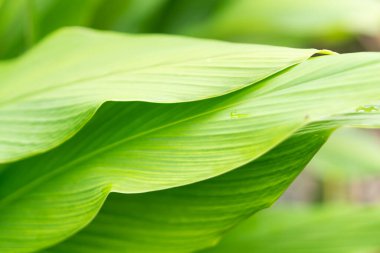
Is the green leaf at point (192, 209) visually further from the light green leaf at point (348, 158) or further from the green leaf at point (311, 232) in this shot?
the light green leaf at point (348, 158)

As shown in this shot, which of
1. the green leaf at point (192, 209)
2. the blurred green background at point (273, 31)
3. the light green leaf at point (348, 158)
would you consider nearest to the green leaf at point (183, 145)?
the green leaf at point (192, 209)

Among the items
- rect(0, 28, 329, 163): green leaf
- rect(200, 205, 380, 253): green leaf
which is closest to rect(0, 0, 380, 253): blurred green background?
rect(200, 205, 380, 253): green leaf

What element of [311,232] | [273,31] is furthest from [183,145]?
[273,31]

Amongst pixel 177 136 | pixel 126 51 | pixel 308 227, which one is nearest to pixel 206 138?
pixel 177 136

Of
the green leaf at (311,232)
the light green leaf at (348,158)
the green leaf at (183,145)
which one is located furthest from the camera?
the light green leaf at (348,158)

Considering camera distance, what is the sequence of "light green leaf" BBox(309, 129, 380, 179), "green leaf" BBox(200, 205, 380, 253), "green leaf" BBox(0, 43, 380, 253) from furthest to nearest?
"light green leaf" BBox(309, 129, 380, 179) → "green leaf" BBox(200, 205, 380, 253) → "green leaf" BBox(0, 43, 380, 253)

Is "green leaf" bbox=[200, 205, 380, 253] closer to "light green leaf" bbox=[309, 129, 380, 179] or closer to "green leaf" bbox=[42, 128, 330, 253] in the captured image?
"green leaf" bbox=[42, 128, 330, 253]

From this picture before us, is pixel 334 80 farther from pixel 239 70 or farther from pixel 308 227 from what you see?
pixel 308 227
